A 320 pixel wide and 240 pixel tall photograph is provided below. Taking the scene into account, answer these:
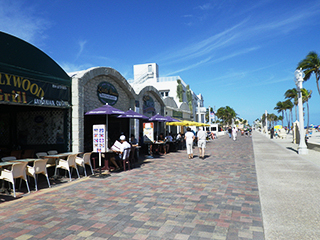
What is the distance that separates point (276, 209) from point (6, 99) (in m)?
7.35

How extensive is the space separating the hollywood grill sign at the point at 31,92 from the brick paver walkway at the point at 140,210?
289cm

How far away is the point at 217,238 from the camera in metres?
3.59

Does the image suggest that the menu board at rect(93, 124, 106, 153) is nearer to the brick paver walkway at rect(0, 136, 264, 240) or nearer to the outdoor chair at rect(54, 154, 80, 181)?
the outdoor chair at rect(54, 154, 80, 181)

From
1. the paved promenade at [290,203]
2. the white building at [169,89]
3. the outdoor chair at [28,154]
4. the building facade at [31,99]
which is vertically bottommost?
the paved promenade at [290,203]

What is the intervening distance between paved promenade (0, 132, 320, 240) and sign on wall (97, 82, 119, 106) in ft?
16.1

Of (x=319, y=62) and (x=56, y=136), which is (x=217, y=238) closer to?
(x=56, y=136)

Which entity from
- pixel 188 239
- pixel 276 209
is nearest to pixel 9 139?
pixel 188 239

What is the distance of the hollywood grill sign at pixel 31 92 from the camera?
679 centimetres

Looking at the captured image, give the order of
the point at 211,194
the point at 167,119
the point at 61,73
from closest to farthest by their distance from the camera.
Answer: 1. the point at 211,194
2. the point at 61,73
3. the point at 167,119

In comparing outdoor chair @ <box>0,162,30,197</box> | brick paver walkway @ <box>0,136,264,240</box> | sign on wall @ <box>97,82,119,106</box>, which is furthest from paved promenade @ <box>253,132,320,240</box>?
sign on wall @ <box>97,82,119,106</box>

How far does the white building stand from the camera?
2472 centimetres

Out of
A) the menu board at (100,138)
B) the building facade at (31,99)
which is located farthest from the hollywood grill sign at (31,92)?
the menu board at (100,138)

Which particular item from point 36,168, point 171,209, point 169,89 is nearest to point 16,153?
point 36,168

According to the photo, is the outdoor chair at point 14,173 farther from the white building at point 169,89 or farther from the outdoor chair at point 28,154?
the white building at point 169,89
